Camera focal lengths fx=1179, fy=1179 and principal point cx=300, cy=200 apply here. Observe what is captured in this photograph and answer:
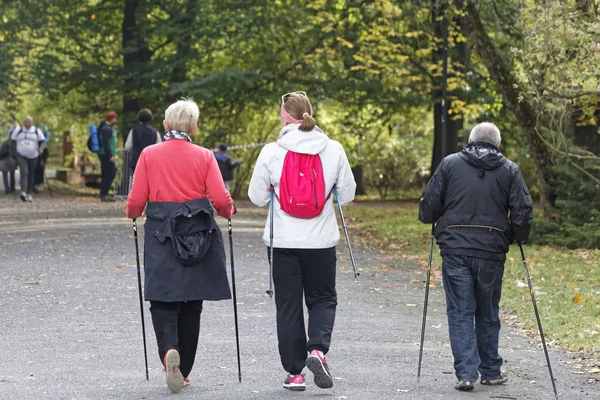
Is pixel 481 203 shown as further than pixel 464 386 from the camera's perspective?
Yes

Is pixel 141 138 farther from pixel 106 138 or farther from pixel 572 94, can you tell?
pixel 572 94

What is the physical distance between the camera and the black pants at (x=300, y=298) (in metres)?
7.35

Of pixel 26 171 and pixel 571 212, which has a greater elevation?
pixel 26 171

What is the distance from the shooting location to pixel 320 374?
7.10m

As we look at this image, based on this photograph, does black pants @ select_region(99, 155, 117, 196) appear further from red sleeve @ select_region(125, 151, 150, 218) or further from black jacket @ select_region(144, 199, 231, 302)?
black jacket @ select_region(144, 199, 231, 302)

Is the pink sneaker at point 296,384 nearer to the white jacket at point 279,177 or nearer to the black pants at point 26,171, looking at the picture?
the white jacket at point 279,177

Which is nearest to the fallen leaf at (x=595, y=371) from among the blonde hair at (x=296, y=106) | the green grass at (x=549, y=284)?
the green grass at (x=549, y=284)

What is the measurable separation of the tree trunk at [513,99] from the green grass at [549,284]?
5.21ft

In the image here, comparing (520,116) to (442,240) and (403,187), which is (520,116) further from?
(403,187)

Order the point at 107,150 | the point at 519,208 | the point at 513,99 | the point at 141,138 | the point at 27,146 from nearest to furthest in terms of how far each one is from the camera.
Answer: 1. the point at 519,208
2. the point at 513,99
3. the point at 141,138
4. the point at 27,146
5. the point at 107,150

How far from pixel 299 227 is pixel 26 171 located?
20.4 meters

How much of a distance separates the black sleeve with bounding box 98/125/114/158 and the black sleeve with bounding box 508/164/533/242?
20260 millimetres

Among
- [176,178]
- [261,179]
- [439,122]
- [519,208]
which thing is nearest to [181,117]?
[176,178]

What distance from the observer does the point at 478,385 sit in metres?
7.70
